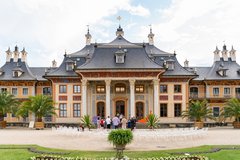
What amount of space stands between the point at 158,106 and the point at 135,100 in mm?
3551

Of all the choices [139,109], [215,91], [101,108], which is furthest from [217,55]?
[101,108]

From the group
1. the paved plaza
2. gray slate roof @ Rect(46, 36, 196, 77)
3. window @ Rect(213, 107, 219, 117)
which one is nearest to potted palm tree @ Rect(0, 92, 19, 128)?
gray slate roof @ Rect(46, 36, 196, 77)

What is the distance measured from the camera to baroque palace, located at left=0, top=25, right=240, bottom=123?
151ft

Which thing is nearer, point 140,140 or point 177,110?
point 140,140

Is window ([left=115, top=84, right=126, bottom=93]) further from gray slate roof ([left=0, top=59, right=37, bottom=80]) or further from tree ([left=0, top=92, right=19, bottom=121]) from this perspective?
tree ([left=0, top=92, right=19, bottom=121])

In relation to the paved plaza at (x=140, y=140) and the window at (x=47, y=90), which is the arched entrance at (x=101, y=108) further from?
the paved plaza at (x=140, y=140)

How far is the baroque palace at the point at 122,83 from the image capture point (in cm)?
4612

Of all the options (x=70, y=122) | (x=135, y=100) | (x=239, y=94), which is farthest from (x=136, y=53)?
(x=239, y=94)

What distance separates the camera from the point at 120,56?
4741 centimetres

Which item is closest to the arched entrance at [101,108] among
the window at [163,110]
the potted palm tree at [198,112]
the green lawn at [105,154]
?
the window at [163,110]

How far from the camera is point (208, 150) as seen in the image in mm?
20500

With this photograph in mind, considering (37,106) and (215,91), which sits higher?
(215,91)

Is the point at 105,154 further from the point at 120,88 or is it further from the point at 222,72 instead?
the point at 222,72

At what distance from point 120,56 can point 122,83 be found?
3891mm
